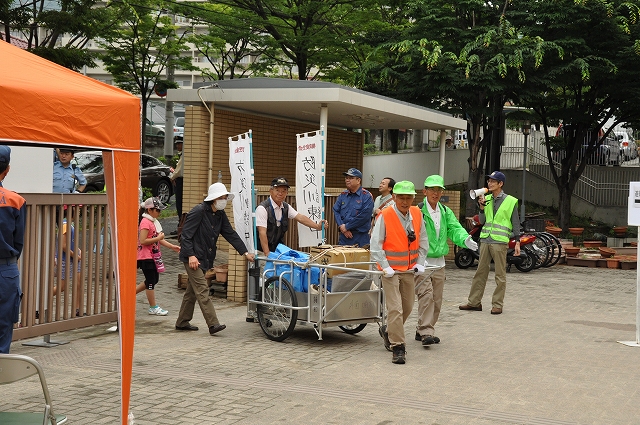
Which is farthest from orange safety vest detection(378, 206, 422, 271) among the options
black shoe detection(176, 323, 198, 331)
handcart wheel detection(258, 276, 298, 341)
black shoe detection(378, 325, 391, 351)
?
black shoe detection(176, 323, 198, 331)

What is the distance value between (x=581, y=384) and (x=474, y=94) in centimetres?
1522

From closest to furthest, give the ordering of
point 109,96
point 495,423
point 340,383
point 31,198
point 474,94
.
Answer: point 109,96 < point 495,423 < point 340,383 < point 31,198 < point 474,94

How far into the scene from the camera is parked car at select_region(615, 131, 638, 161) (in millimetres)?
33625

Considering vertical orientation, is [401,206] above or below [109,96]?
below

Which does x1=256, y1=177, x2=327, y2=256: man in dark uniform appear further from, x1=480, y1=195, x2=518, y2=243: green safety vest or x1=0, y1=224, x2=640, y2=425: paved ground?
x1=480, y1=195, x2=518, y2=243: green safety vest

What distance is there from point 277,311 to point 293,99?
609 centimetres

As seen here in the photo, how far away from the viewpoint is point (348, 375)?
7926mm

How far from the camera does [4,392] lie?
6938 mm

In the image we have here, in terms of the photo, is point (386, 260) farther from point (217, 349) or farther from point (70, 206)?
point (70, 206)

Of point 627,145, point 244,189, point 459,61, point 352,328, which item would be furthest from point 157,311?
point 627,145

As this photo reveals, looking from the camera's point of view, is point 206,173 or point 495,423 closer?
point 495,423

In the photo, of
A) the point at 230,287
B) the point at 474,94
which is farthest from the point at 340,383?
the point at 474,94

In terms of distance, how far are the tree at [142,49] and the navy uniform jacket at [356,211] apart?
16.8m

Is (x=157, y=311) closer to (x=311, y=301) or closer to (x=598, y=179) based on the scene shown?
(x=311, y=301)
